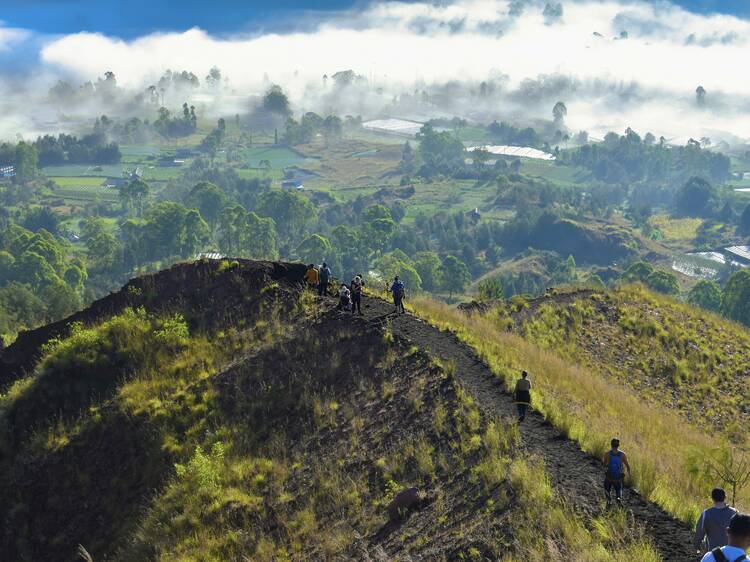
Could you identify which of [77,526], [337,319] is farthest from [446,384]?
[77,526]

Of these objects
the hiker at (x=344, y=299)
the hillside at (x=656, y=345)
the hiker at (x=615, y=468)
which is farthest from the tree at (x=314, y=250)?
the hiker at (x=615, y=468)

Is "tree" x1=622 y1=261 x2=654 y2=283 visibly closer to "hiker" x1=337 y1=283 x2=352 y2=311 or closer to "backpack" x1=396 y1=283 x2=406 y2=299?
"backpack" x1=396 y1=283 x2=406 y2=299

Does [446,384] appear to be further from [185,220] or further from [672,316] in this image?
[185,220]

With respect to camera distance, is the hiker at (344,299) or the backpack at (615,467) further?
the hiker at (344,299)

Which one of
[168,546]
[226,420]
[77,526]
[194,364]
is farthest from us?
[194,364]

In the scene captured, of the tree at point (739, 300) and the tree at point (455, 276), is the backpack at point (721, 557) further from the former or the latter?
the tree at point (455, 276)

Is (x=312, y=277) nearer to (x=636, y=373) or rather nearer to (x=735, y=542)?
(x=636, y=373)

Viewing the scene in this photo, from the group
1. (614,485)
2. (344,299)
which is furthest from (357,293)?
(614,485)
